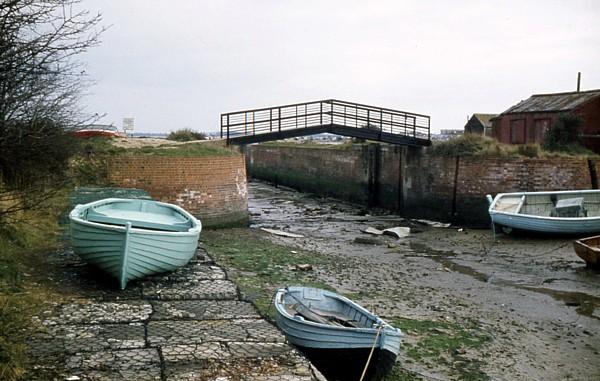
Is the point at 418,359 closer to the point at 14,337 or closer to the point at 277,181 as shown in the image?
the point at 14,337

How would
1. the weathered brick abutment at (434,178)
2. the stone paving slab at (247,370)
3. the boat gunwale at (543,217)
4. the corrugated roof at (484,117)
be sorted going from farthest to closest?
the corrugated roof at (484,117) < the weathered brick abutment at (434,178) < the boat gunwale at (543,217) < the stone paving slab at (247,370)

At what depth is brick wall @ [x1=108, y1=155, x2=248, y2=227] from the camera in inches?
680

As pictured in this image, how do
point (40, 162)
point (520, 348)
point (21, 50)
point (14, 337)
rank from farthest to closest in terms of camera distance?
point (40, 162), point (520, 348), point (21, 50), point (14, 337)

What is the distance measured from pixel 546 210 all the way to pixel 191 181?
1184cm

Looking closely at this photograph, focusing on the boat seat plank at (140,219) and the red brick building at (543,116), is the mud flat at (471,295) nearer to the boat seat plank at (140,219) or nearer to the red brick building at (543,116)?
the boat seat plank at (140,219)

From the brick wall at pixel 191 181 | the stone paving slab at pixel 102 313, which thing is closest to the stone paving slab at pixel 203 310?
the stone paving slab at pixel 102 313

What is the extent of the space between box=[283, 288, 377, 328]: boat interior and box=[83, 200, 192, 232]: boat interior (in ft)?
10.7

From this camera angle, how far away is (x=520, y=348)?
8.88 m

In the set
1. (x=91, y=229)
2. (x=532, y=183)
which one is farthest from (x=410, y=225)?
(x=91, y=229)

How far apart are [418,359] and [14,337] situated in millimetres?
5015

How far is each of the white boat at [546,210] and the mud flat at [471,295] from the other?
0.51 meters

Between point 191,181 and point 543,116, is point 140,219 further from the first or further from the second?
point 543,116

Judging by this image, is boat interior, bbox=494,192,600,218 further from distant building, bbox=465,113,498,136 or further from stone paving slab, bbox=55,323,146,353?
distant building, bbox=465,113,498,136

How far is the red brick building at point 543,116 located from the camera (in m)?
27.4
